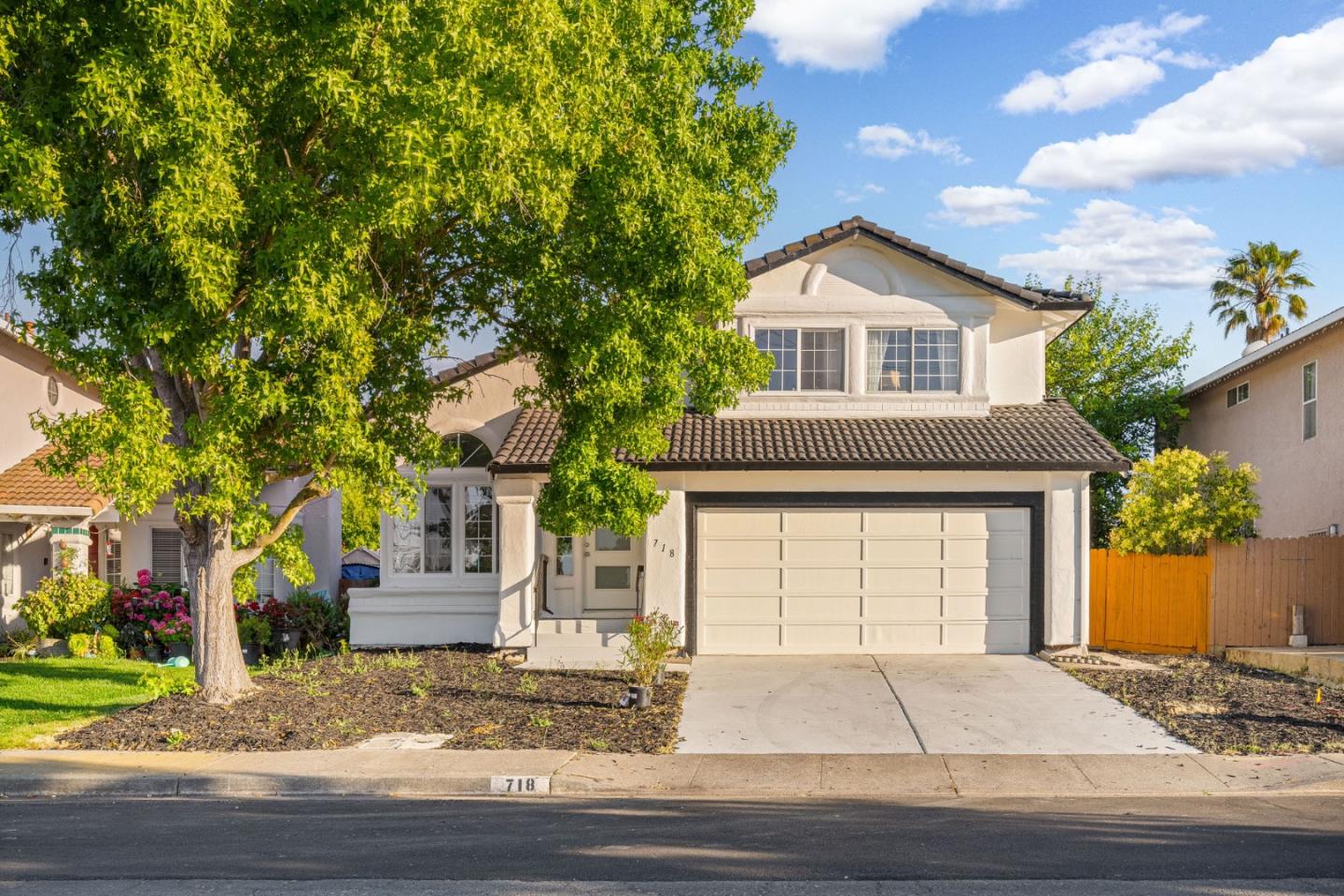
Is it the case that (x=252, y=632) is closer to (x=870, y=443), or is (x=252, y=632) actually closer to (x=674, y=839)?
(x=870, y=443)

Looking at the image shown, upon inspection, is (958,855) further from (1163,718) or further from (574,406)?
(574,406)

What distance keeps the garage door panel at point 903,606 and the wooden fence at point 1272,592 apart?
420 cm

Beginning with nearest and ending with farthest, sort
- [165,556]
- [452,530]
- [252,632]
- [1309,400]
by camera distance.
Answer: [452,530], [252,632], [1309,400], [165,556]

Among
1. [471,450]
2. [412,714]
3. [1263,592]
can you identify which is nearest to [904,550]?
[1263,592]

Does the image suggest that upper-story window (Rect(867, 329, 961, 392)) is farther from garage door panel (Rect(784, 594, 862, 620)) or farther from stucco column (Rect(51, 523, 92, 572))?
stucco column (Rect(51, 523, 92, 572))

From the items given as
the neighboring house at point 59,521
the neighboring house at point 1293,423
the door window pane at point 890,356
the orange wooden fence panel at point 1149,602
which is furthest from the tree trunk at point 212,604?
the neighboring house at point 1293,423

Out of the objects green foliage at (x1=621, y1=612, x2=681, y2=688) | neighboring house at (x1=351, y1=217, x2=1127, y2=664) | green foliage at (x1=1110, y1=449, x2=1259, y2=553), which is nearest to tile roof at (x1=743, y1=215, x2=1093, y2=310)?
neighboring house at (x1=351, y1=217, x2=1127, y2=664)

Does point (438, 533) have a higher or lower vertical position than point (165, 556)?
higher

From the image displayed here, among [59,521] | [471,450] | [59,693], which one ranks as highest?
[471,450]

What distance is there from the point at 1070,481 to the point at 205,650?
11.6 metres

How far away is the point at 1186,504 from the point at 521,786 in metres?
12.1

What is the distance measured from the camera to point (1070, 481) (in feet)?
57.1

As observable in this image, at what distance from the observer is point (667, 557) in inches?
688

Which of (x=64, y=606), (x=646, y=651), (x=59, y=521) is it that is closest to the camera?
(x=646, y=651)
